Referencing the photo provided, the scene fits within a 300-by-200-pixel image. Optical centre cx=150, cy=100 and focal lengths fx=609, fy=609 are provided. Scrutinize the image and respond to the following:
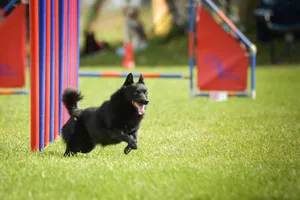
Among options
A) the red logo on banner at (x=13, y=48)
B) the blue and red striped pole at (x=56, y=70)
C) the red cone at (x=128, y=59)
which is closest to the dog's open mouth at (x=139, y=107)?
the blue and red striped pole at (x=56, y=70)

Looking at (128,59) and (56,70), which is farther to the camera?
(128,59)

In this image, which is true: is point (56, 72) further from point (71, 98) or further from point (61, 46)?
point (71, 98)

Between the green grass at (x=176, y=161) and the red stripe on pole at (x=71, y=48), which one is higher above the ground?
the red stripe on pole at (x=71, y=48)

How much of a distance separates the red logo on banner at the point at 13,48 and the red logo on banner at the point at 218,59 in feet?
8.97

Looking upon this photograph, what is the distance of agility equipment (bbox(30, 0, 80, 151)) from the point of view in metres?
4.79

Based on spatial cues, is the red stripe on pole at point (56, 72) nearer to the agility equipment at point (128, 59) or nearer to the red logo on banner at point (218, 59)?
the red logo on banner at point (218, 59)

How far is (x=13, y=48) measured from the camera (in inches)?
372

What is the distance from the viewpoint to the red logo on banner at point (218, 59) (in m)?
9.18

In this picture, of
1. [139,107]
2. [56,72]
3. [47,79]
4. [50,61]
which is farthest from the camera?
[56,72]

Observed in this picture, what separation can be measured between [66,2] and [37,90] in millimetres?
1571

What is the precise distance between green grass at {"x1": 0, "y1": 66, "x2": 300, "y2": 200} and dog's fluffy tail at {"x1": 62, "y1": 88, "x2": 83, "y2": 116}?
0.38 m

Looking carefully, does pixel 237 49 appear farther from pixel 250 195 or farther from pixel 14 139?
pixel 250 195

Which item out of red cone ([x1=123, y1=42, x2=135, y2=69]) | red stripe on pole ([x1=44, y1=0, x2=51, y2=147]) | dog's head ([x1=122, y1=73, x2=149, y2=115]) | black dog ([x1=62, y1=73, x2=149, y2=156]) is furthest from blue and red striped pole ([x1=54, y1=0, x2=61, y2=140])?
red cone ([x1=123, y1=42, x2=135, y2=69])

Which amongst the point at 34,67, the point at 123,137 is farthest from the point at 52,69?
the point at 123,137
